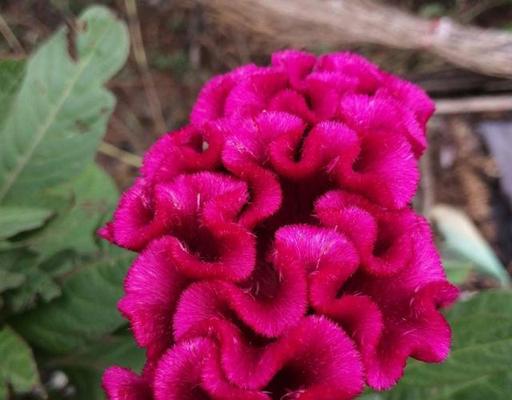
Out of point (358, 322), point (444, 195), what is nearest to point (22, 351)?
point (358, 322)

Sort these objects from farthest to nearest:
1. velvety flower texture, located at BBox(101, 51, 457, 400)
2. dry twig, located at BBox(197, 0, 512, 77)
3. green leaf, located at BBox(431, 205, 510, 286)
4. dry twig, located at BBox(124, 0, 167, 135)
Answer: dry twig, located at BBox(197, 0, 512, 77)
dry twig, located at BBox(124, 0, 167, 135)
green leaf, located at BBox(431, 205, 510, 286)
velvety flower texture, located at BBox(101, 51, 457, 400)

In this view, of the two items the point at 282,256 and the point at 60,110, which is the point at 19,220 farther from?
the point at 282,256

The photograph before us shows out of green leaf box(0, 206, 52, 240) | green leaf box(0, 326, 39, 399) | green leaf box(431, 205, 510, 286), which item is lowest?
green leaf box(431, 205, 510, 286)

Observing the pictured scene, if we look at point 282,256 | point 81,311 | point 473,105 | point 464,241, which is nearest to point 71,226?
point 81,311

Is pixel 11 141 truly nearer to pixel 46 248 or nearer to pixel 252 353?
pixel 46 248

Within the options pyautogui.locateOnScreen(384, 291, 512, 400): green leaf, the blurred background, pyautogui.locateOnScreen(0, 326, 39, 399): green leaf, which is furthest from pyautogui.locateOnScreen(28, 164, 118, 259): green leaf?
the blurred background

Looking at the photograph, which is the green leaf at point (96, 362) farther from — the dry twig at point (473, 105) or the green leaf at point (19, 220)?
the dry twig at point (473, 105)

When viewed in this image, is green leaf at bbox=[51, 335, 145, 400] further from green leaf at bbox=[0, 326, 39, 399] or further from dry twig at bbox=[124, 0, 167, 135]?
dry twig at bbox=[124, 0, 167, 135]
